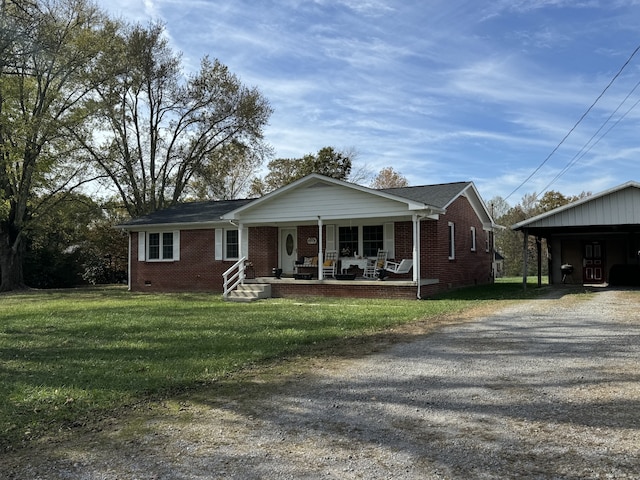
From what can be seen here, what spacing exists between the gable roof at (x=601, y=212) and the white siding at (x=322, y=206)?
5.29m

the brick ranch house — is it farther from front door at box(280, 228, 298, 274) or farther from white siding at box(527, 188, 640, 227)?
white siding at box(527, 188, 640, 227)

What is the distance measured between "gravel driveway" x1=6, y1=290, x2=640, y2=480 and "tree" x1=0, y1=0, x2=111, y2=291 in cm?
2079

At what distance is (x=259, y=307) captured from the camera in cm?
1371

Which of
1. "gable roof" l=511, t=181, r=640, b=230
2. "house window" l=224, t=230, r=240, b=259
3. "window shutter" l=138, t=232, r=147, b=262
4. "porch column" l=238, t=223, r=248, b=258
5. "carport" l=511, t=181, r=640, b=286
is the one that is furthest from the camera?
"window shutter" l=138, t=232, r=147, b=262

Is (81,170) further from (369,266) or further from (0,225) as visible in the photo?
(369,266)

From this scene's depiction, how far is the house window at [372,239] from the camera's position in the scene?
18438mm

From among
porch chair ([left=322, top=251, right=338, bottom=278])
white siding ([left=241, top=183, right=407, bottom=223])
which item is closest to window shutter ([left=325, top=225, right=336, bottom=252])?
porch chair ([left=322, top=251, right=338, bottom=278])

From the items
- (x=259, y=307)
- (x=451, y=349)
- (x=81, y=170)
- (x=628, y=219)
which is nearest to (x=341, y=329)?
(x=451, y=349)

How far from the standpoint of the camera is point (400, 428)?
4121 millimetres

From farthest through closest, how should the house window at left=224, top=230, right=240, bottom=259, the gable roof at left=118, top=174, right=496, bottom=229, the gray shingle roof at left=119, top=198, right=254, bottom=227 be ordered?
the gray shingle roof at left=119, top=198, right=254, bottom=227 → the house window at left=224, top=230, right=240, bottom=259 → the gable roof at left=118, top=174, right=496, bottom=229

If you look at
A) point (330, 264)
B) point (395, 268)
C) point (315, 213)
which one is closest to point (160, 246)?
point (330, 264)

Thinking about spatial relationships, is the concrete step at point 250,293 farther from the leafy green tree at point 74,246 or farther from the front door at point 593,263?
the front door at point 593,263

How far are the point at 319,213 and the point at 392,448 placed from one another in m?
13.8

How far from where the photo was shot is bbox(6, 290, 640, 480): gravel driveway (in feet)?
11.1
